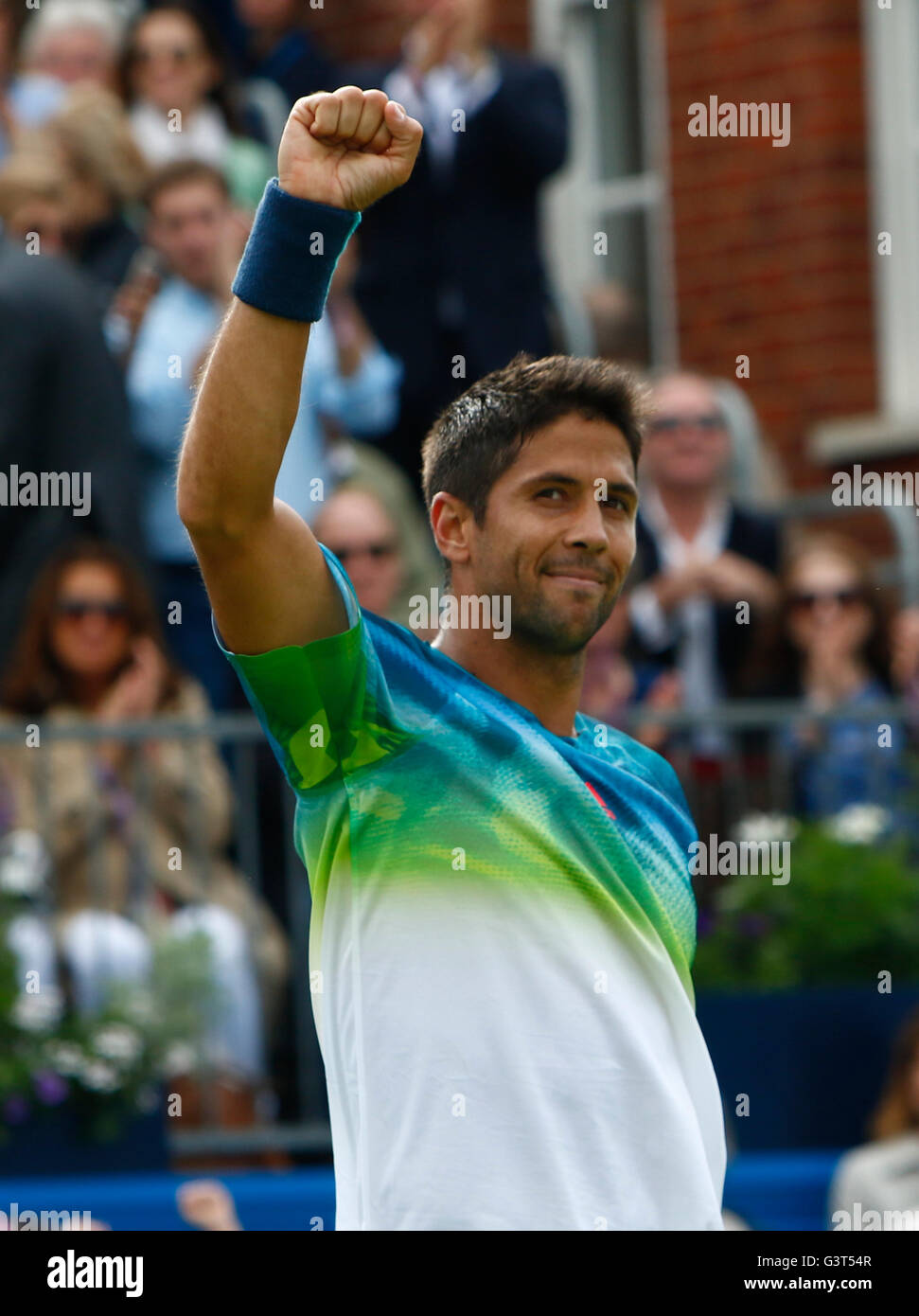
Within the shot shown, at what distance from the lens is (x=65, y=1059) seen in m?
6.36

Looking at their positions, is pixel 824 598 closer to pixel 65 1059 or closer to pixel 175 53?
pixel 65 1059

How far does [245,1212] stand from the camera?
6.21 meters

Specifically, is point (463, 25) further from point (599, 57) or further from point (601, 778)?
point (601, 778)

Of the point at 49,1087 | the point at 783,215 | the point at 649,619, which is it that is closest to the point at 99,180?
the point at 649,619

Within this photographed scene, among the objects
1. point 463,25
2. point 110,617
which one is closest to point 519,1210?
point 110,617

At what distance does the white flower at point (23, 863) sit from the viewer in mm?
6402

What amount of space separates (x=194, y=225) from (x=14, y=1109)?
2.69 meters

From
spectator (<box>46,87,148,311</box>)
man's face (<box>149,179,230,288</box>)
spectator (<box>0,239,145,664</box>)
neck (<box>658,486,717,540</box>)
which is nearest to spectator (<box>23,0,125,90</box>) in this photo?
spectator (<box>46,87,148,311</box>)

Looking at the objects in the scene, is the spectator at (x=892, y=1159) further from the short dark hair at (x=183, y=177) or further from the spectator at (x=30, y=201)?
the spectator at (x=30, y=201)

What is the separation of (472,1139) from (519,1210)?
0.32 feet

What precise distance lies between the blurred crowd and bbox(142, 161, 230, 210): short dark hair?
0.01 meters

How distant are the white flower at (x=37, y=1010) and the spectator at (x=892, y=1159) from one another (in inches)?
82.6

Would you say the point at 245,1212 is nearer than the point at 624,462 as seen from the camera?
No

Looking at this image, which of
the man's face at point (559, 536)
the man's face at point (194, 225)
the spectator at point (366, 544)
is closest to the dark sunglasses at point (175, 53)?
the man's face at point (194, 225)
